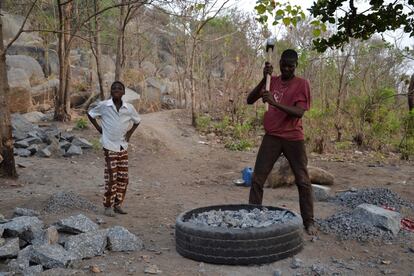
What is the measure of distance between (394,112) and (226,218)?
8.38 metres

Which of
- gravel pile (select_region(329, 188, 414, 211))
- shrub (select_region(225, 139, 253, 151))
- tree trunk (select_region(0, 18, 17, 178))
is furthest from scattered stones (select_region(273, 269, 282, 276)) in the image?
shrub (select_region(225, 139, 253, 151))

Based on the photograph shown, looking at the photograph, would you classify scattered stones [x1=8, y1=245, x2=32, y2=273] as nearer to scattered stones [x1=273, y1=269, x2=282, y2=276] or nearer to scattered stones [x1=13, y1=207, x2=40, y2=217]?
scattered stones [x1=13, y1=207, x2=40, y2=217]

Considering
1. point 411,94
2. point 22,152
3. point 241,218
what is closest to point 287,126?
point 241,218

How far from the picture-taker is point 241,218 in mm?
4312

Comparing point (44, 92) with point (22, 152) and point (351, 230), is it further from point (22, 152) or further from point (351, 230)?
point (351, 230)

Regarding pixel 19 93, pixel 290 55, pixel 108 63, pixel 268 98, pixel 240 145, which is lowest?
pixel 240 145

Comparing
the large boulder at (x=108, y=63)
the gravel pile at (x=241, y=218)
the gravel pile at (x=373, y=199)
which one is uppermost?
the large boulder at (x=108, y=63)

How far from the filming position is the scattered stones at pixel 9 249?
3832 millimetres

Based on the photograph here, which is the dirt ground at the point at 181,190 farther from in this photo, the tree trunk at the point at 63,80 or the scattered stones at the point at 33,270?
the tree trunk at the point at 63,80

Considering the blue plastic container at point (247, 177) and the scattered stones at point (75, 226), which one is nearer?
the scattered stones at point (75, 226)

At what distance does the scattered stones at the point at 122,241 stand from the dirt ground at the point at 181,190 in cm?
8

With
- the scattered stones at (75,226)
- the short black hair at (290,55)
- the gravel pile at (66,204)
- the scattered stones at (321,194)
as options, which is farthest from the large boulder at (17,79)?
the short black hair at (290,55)

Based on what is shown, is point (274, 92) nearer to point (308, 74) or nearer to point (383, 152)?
point (383, 152)

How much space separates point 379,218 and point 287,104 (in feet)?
5.12
